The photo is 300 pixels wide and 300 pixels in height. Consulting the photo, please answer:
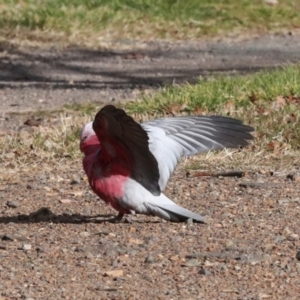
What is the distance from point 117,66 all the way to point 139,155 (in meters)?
6.31

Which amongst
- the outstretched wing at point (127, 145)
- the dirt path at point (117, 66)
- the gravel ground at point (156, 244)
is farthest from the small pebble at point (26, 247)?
the dirt path at point (117, 66)

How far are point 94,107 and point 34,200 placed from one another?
3.03m

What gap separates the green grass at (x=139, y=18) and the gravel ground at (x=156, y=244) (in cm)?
634

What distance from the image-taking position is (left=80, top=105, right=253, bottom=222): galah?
523 cm

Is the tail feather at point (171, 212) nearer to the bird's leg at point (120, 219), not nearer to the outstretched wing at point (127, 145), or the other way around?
the outstretched wing at point (127, 145)

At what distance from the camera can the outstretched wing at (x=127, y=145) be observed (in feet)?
16.8

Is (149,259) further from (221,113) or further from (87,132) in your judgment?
(221,113)

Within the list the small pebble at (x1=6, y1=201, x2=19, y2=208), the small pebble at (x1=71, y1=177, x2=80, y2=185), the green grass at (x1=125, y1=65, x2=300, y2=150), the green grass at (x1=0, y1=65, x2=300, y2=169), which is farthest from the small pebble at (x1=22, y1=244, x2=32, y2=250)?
the green grass at (x1=125, y1=65, x2=300, y2=150)

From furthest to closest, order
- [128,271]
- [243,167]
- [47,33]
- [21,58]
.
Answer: [47,33] → [21,58] → [243,167] → [128,271]

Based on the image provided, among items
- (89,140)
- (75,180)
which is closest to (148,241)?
(89,140)

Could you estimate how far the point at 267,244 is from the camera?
5.18 metres

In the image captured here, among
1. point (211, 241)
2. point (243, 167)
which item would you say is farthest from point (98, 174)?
point (243, 167)

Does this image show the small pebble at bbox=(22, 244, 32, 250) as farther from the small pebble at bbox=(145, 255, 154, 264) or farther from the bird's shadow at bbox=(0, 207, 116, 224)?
the small pebble at bbox=(145, 255, 154, 264)

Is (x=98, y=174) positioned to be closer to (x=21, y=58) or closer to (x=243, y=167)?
(x=243, y=167)
